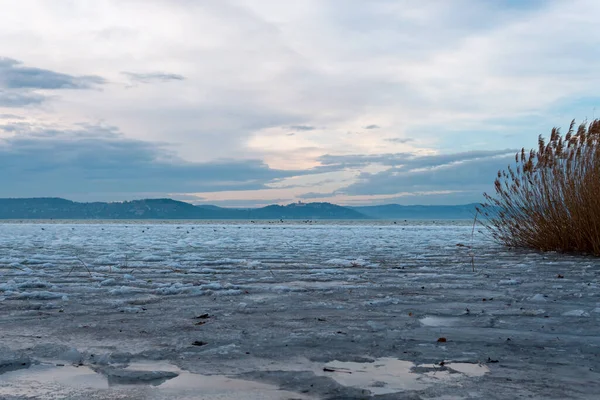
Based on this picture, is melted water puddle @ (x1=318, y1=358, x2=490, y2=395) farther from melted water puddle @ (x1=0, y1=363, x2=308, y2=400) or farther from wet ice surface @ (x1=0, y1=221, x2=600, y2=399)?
melted water puddle @ (x1=0, y1=363, x2=308, y2=400)

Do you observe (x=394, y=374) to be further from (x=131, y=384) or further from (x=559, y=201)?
(x=559, y=201)

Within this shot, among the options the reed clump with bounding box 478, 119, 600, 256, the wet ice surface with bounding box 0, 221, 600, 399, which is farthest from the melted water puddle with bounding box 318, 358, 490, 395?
the reed clump with bounding box 478, 119, 600, 256

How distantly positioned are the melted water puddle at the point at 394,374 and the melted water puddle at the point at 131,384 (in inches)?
16.2

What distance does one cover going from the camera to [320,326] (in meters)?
4.43

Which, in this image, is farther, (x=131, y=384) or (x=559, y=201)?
(x=559, y=201)

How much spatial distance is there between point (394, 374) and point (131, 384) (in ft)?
4.63

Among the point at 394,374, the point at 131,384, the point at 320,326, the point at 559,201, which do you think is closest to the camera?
the point at 131,384

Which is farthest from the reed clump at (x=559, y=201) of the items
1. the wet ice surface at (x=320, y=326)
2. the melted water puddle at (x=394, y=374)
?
the melted water puddle at (x=394, y=374)

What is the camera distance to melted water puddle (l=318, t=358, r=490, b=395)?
2850mm

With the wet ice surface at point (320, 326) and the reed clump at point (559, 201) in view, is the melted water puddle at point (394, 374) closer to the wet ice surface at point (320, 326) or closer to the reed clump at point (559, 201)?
the wet ice surface at point (320, 326)

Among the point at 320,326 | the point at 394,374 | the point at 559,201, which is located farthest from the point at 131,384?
the point at 559,201

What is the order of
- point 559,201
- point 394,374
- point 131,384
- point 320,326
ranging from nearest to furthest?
point 131,384 < point 394,374 < point 320,326 < point 559,201

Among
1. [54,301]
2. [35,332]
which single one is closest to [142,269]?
[54,301]

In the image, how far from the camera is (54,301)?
5.68 m
